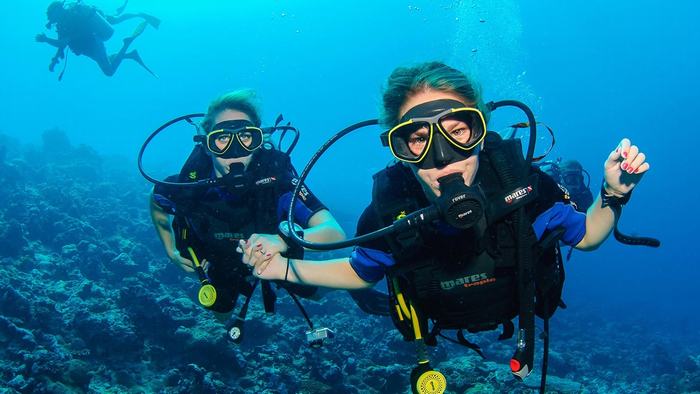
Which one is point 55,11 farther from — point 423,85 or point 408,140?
point 408,140

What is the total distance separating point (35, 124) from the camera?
134 metres

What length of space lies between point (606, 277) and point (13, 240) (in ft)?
152

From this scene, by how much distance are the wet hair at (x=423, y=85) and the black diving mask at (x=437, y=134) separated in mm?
170

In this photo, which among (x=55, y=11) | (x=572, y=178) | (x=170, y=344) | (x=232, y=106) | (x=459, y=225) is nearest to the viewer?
(x=459, y=225)

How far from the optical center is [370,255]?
3.19 meters

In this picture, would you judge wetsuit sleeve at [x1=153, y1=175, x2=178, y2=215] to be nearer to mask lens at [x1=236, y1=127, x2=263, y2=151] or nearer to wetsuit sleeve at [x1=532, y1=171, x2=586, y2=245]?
mask lens at [x1=236, y1=127, x2=263, y2=151]

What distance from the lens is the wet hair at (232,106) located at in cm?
489

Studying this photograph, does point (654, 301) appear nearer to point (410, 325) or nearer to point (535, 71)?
point (410, 325)

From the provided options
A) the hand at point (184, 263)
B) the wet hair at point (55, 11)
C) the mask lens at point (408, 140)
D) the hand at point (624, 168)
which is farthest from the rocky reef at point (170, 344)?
the wet hair at point (55, 11)

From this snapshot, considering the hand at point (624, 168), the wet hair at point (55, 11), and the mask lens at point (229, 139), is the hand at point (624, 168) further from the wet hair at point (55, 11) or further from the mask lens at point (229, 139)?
the wet hair at point (55, 11)

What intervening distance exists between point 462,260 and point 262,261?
4.83ft

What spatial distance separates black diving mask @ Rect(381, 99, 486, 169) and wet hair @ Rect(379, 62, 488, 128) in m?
0.17

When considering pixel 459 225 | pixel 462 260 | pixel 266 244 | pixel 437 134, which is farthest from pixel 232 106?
pixel 459 225

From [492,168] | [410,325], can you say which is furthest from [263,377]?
[492,168]
